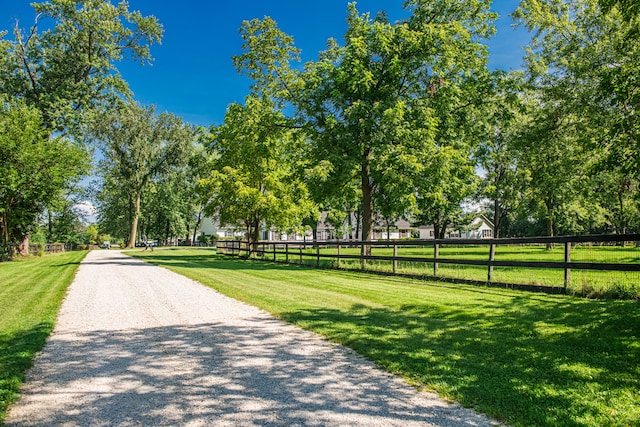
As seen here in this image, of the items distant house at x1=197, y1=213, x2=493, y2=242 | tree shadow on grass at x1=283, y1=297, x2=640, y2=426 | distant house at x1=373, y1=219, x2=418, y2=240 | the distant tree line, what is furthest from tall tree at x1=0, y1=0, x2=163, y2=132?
distant house at x1=373, y1=219, x2=418, y2=240

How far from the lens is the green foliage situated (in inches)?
1049

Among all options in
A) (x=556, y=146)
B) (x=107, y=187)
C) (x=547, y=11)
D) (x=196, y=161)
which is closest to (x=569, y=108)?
(x=556, y=146)

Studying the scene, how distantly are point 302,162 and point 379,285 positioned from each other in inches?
477

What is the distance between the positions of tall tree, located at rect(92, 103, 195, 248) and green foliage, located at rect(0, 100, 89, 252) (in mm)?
22468

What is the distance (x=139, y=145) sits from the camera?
173ft

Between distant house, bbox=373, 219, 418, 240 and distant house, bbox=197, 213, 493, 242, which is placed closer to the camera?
distant house, bbox=197, 213, 493, 242

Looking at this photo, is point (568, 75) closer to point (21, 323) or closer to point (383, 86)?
point (383, 86)

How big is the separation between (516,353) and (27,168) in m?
31.2

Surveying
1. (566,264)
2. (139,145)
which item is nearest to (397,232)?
(139,145)

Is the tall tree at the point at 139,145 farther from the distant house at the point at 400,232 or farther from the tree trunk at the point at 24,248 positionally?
the distant house at the point at 400,232

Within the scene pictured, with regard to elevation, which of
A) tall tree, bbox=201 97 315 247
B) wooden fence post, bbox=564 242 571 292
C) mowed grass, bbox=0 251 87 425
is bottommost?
mowed grass, bbox=0 251 87 425

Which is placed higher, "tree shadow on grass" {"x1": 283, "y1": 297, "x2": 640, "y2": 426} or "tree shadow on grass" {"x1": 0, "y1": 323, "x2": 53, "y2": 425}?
"tree shadow on grass" {"x1": 283, "y1": 297, "x2": 640, "y2": 426}

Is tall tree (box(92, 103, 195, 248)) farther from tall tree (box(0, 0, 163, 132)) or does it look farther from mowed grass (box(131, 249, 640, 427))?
mowed grass (box(131, 249, 640, 427))

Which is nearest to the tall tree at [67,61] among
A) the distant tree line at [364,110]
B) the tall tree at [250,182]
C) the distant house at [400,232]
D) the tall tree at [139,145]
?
the distant tree line at [364,110]
